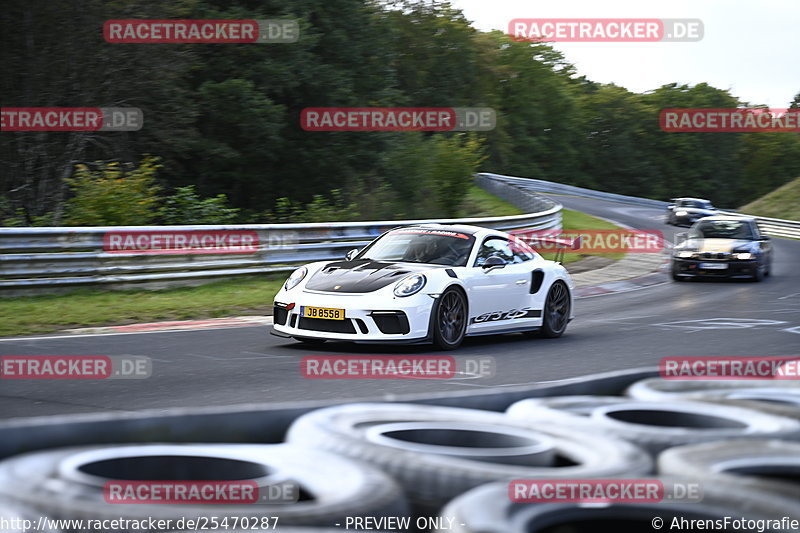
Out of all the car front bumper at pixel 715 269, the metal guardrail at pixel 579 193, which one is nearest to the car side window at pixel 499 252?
the car front bumper at pixel 715 269

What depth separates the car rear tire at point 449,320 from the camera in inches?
399

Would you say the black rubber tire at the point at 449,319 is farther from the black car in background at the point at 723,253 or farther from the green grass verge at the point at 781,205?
the green grass verge at the point at 781,205

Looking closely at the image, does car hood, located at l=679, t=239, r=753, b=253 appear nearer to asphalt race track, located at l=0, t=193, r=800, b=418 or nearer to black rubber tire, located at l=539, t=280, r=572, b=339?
asphalt race track, located at l=0, t=193, r=800, b=418

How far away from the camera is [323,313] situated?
9875 millimetres

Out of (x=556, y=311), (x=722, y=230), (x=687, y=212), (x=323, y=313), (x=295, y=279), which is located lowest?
(x=556, y=311)

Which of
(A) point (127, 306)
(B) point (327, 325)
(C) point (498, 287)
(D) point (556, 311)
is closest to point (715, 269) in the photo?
(D) point (556, 311)

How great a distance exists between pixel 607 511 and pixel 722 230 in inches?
818

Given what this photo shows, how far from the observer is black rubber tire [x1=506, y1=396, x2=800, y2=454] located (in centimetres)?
421

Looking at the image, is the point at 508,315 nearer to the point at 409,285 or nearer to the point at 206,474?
the point at 409,285

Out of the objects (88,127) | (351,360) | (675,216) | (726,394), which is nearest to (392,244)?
(351,360)

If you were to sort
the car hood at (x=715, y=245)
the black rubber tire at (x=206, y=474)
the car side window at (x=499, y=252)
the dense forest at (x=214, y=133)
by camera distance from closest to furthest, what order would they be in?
the black rubber tire at (x=206, y=474) < the car side window at (x=499, y=252) < the car hood at (x=715, y=245) < the dense forest at (x=214, y=133)

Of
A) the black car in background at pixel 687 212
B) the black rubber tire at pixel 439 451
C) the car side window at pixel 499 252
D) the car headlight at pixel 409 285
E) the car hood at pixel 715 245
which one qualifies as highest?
the black car in background at pixel 687 212

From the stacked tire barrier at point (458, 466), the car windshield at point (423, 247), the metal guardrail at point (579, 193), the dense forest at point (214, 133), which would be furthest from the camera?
the metal guardrail at point (579, 193)

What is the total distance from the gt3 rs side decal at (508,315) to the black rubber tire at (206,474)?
726 centimetres
